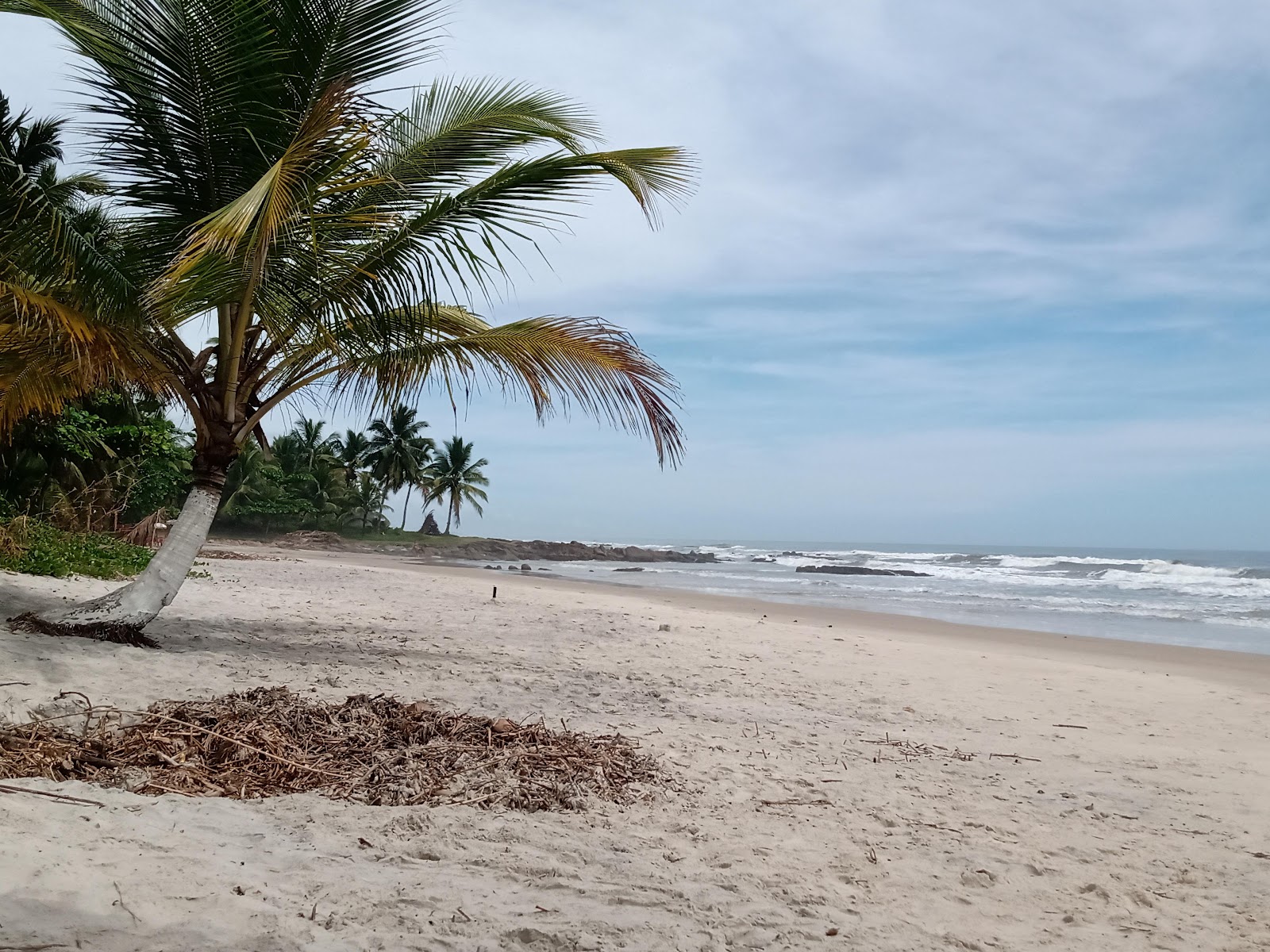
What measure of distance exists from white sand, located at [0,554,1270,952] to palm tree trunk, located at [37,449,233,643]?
0.32m

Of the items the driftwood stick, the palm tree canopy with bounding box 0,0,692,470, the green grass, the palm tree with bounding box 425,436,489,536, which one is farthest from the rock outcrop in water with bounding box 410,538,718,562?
the driftwood stick

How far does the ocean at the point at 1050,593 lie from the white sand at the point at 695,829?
359 inches

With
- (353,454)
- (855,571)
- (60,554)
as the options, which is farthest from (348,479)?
(60,554)

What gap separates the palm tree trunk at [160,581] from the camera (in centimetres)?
595

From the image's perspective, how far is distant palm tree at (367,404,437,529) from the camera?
47938mm

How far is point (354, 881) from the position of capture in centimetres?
281

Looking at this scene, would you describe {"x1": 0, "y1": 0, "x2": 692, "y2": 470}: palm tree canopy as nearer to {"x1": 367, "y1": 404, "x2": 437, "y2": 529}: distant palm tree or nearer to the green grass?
the green grass

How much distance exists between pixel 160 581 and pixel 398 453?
42809 millimetres

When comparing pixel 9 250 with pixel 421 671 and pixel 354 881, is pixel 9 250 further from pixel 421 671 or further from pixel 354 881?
pixel 354 881

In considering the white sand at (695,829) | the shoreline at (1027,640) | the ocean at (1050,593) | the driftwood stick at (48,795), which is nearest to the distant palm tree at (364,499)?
the ocean at (1050,593)

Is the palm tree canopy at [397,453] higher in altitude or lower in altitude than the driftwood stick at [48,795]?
higher

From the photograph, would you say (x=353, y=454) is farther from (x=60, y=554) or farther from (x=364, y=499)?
(x=60, y=554)

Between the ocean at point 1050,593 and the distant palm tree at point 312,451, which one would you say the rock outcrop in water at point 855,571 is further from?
the distant palm tree at point 312,451

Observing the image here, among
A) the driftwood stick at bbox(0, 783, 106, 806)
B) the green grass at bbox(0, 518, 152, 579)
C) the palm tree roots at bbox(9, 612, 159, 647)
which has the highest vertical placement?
the green grass at bbox(0, 518, 152, 579)
